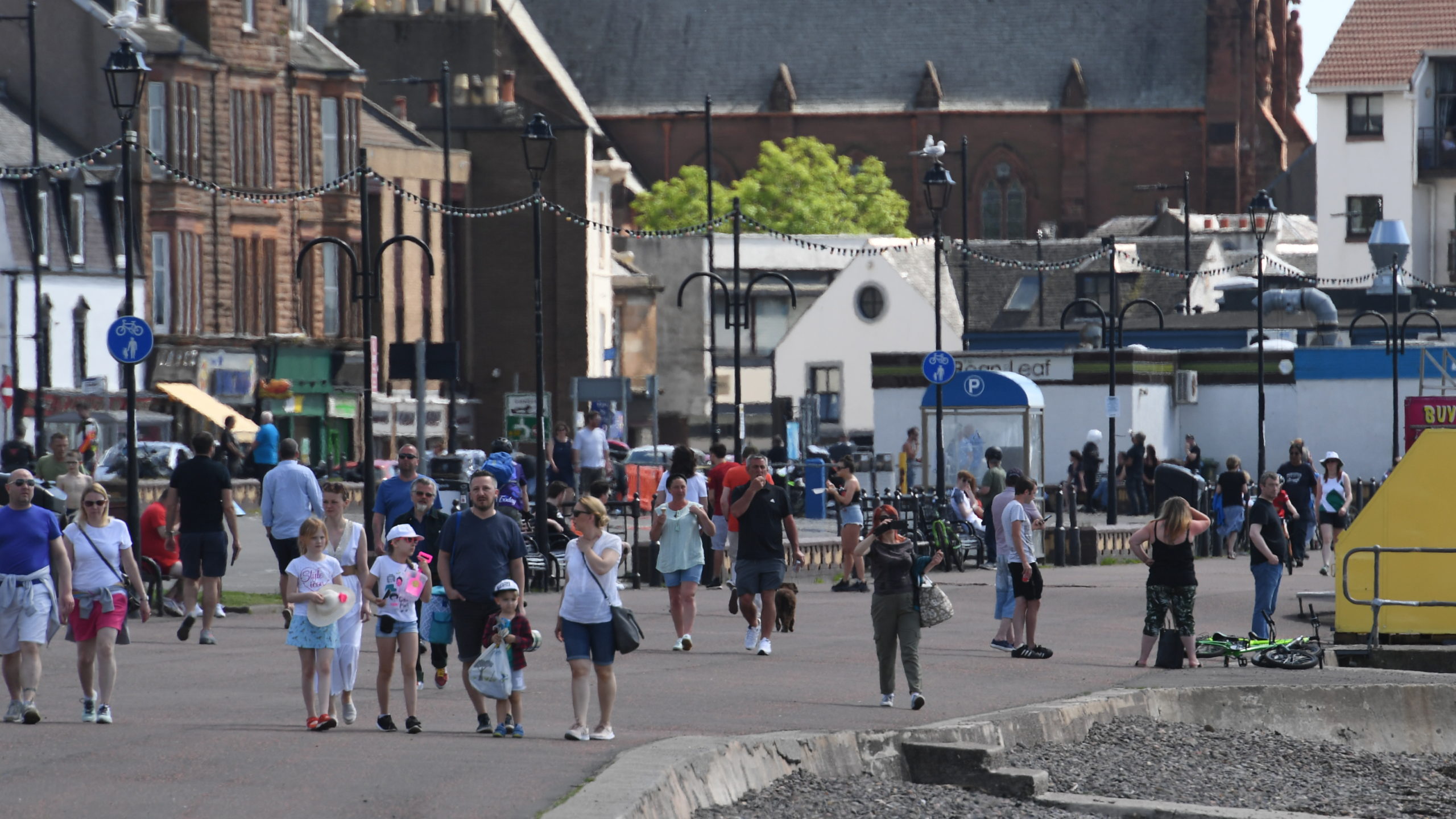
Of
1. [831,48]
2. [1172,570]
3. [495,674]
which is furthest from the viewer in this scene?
[831,48]

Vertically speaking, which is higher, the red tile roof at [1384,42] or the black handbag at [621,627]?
the red tile roof at [1384,42]

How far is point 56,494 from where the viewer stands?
2283 cm

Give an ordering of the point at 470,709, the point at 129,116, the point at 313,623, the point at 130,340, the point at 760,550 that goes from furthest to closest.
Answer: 1. the point at 130,340
2. the point at 129,116
3. the point at 760,550
4. the point at 470,709
5. the point at 313,623

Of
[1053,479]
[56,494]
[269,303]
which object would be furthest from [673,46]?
[56,494]

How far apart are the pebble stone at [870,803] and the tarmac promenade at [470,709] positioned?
2.79 feet

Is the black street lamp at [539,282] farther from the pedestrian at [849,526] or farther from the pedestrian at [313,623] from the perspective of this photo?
the pedestrian at [313,623]

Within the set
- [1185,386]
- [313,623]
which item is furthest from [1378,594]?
[1185,386]

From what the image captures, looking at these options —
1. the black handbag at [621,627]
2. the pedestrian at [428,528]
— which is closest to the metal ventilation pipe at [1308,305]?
the pedestrian at [428,528]

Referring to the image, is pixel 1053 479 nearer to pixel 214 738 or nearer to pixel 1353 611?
pixel 1353 611

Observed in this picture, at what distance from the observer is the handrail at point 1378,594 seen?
20000mm

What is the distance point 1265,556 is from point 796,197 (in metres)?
75.9

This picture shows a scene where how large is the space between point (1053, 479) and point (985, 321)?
27.9m

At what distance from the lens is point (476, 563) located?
1394 centimetres

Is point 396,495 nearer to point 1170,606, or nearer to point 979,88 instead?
point 1170,606
